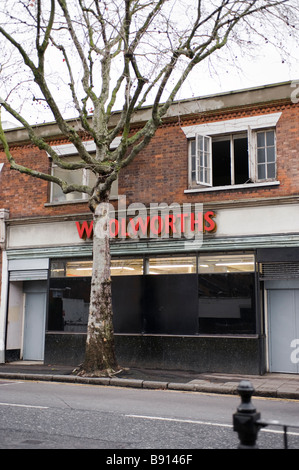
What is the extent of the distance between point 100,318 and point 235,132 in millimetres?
6464

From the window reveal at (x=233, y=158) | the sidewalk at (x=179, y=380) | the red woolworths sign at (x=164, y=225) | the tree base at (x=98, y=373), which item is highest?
the window reveal at (x=233, y=158)

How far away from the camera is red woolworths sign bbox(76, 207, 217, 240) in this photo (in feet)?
46.5

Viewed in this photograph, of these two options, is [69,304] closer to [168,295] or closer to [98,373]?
[168,295]

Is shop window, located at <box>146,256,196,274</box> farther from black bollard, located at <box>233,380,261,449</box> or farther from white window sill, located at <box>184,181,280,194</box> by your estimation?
black bollard, located at <box>233,380,261,449</box>

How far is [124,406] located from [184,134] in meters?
8.63

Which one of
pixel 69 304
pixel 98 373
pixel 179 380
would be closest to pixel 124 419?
pixel 179 380

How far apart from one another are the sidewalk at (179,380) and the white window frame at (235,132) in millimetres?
5057

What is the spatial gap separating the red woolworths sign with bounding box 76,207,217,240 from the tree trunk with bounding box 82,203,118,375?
180cm

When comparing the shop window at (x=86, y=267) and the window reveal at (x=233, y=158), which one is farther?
the shop window at (x=86, y=267)

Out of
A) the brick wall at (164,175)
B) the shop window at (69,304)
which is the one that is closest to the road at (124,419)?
the shop window at (69,304)

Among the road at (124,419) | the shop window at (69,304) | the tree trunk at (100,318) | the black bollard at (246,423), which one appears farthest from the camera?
the shop window at (69,304)

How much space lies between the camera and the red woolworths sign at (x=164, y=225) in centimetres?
1416

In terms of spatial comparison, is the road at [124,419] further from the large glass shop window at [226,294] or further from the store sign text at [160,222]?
the store sign text at [160,222]
